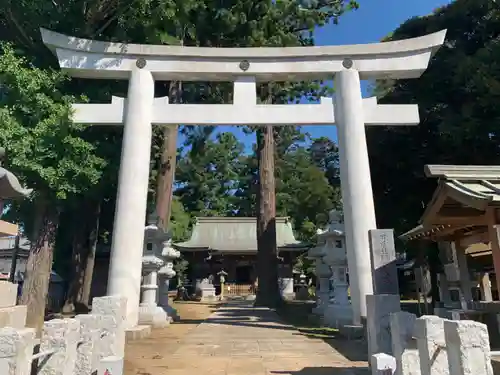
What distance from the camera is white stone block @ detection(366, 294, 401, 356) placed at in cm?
494

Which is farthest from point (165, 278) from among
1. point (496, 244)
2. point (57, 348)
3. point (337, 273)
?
point (496, 244)

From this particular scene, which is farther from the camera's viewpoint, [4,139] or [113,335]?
[4,139]

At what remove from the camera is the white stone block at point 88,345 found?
14.0ft

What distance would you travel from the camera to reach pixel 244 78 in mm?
9797

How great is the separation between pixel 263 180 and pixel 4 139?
962cm

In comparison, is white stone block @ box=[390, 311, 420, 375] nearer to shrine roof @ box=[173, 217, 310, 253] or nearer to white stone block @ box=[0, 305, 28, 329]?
white stone block @ box=[0, 305, 28, 329]

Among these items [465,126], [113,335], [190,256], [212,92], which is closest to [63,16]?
[212,92]

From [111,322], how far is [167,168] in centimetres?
988

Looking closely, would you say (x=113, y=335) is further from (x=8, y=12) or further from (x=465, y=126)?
(x=465, y=126)

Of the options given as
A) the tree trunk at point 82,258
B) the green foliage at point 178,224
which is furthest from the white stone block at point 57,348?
the green foliage at point 178,224

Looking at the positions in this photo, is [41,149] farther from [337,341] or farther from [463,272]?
[463,272]

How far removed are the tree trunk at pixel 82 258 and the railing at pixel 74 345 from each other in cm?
982

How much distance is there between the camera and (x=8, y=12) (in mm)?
9477

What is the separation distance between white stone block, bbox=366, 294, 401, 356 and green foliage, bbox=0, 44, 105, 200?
6.89 metres
